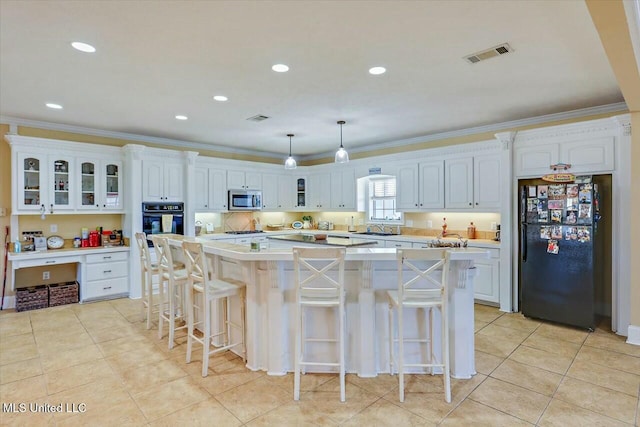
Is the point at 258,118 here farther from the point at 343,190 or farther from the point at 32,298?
the point at 32,298

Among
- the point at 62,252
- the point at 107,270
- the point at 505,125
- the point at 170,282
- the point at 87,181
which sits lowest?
the point at 107,270

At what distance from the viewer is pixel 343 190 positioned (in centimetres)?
719

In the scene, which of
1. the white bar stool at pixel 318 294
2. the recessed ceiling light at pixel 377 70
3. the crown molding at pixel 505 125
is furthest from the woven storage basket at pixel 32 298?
the crown molding at pixel 505 125

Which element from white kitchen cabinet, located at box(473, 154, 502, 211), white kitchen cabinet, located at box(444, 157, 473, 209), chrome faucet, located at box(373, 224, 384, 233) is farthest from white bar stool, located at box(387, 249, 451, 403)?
chrome faucet, located at box(373, 224, 384, 233)

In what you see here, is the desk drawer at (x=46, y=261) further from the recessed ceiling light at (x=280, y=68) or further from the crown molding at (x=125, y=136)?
the recessed ceiling light at (x=280, y=68)

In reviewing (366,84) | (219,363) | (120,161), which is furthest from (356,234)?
(120,161)

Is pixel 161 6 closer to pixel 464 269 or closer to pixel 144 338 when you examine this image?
pixel 464 269

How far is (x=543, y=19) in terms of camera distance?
2383mm

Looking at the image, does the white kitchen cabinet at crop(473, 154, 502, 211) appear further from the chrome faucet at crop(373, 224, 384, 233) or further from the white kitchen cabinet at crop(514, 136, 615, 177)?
the chrome faucet at crop(373, 224, 384, 233)

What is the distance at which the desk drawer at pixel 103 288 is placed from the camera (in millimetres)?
5234

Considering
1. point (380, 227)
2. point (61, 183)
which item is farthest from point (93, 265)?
point (380, 227)

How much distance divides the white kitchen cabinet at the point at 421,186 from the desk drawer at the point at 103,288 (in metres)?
4.82

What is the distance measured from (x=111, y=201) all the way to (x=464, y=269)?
5.38 metres

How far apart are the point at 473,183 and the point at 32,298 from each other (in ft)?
21.7
